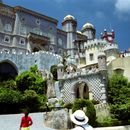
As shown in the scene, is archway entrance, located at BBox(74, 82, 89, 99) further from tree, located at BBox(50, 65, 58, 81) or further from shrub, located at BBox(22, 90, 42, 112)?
tree, located at BBox(50, 65, 58, 81)

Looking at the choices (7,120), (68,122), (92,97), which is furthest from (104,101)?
(7,120)

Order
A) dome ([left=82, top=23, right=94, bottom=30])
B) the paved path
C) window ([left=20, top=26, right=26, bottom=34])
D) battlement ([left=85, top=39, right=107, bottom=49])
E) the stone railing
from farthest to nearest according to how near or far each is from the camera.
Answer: dome ([left=82, top=23, right=94, bottom=30]) → window ([left=20, top=26, right=26, bottom=34]) → battlement ([left=85, top=39, right=107, bottom=49]) → the stone railing → the paved path

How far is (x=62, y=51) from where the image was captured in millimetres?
65938

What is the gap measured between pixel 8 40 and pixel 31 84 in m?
19.9

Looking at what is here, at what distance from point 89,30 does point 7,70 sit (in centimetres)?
3443

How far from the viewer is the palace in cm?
3509

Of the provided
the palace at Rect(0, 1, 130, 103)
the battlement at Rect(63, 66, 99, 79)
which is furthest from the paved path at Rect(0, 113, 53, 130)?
the battlement at Rect(63, 66, 99, 79)

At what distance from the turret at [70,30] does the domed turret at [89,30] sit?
19.1ft

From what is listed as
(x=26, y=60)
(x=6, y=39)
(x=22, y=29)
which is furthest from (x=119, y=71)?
(x=22, y=29)

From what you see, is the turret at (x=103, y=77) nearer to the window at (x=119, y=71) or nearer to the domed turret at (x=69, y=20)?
the window at (x=119, y=71)

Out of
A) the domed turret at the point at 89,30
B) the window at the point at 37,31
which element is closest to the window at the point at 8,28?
the window at the point at 37,31

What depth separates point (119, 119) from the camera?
26578 millimetres

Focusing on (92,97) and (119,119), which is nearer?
(119,119)

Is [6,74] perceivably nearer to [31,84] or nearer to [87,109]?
[31,84]
